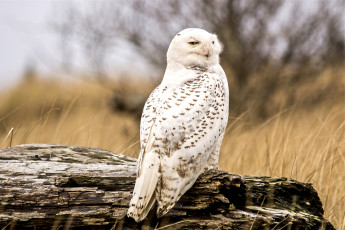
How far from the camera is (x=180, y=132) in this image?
120 inches

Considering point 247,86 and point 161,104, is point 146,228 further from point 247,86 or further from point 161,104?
point 247,86

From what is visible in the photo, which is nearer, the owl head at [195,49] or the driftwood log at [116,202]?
A: the driftwood log at [116,202]

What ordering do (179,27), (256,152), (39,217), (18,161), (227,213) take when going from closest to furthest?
(39,217) < (227,213) < (18,161) < (256,152) < (179,27)

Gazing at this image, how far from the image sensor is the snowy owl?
9.70 ft

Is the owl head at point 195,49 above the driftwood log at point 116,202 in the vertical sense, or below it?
above

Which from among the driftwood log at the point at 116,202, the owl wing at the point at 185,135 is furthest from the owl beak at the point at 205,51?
the driftwood log at the point at 116,202

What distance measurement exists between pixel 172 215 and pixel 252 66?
20.0ft

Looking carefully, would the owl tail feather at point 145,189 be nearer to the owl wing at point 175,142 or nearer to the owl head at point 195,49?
the owl wing at point 175,142

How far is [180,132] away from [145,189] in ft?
1.47

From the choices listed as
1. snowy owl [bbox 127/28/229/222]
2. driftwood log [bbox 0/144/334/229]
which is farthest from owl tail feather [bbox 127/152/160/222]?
driftwood log [bbox 0/144/334/229]

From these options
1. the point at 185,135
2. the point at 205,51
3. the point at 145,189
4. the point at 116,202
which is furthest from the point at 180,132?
the point at 205,51

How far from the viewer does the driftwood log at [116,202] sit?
2.96 m

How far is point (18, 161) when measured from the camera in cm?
349

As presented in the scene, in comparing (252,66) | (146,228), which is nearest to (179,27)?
(252,66)
